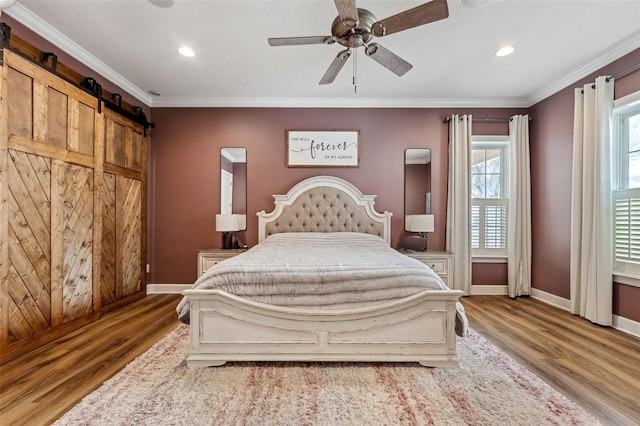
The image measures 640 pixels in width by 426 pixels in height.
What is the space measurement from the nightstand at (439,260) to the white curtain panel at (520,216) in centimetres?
99

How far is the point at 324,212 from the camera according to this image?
12.7 ft

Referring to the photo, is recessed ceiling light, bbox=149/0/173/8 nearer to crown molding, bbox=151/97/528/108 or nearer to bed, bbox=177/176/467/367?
crown molding, bbox=151/97/528/108

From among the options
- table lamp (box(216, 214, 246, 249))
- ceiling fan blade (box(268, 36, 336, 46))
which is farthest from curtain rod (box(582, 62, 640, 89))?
table lamp (box(216, 214, 246, 249))

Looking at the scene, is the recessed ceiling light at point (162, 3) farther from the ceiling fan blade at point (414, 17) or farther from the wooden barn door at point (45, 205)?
the ceiling fan blade at point (414, 17)

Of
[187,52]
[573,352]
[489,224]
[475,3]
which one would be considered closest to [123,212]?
[187,52]

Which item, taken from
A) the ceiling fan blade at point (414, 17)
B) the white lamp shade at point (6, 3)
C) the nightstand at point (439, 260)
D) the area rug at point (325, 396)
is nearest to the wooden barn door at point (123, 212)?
the white lamp shade at point (6, 3)

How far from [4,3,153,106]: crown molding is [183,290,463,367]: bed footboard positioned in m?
2.63

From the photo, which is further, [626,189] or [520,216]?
[520,216]

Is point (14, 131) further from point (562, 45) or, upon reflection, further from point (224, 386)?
point (562, 45)

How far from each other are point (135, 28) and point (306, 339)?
293 centimetres

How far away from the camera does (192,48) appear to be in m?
2.77

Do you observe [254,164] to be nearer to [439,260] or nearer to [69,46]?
[69,46]

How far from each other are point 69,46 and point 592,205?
535 cm

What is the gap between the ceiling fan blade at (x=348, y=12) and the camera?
5.39 ft
